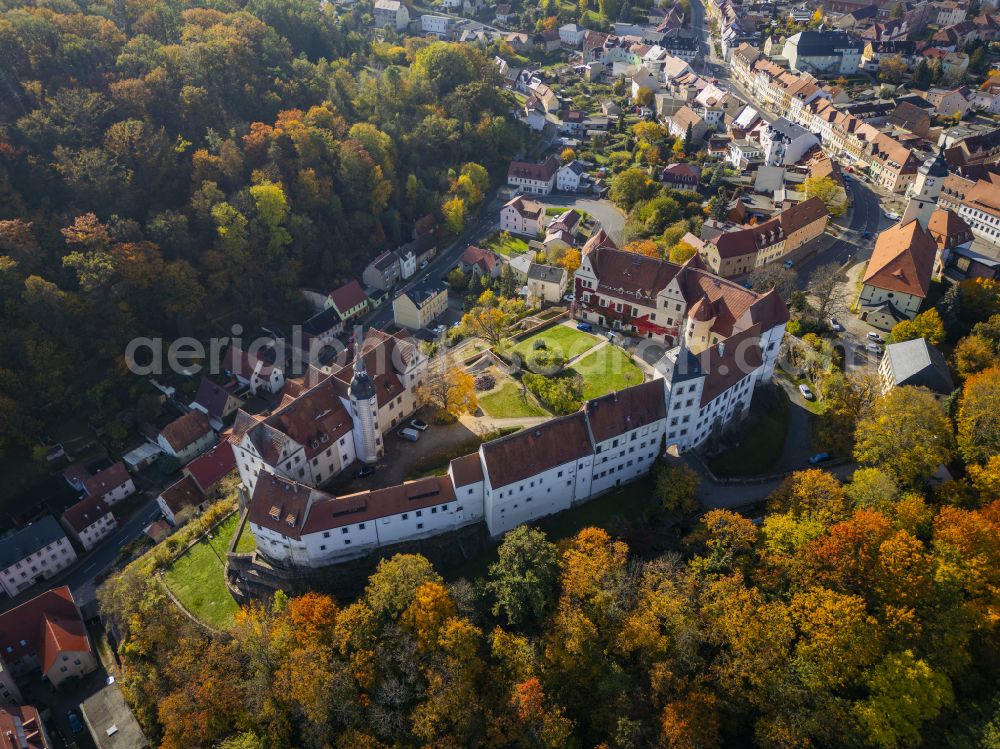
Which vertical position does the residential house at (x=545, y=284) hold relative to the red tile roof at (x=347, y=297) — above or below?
above

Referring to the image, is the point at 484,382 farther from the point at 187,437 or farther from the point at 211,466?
the point at 187,437

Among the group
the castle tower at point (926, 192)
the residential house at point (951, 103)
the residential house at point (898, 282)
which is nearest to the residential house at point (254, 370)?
the residential house at point (898, 282)

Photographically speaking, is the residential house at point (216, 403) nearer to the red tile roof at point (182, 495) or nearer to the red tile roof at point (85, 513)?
the red tile roof at point (182, 495)

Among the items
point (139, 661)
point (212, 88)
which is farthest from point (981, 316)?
point (212, 88)

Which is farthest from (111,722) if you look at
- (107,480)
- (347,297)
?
(347,297)

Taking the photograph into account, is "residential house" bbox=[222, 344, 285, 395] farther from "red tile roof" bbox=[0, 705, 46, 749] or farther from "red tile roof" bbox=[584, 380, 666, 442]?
"red tile roof" bbox=[584, 380, 666, 442]

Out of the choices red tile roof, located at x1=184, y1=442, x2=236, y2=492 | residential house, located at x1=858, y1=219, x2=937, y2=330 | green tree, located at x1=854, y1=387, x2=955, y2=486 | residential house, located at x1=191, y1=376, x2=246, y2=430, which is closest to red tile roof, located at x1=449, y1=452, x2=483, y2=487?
green tree, located at x1=854, y1=387, x2=955, y2=486
